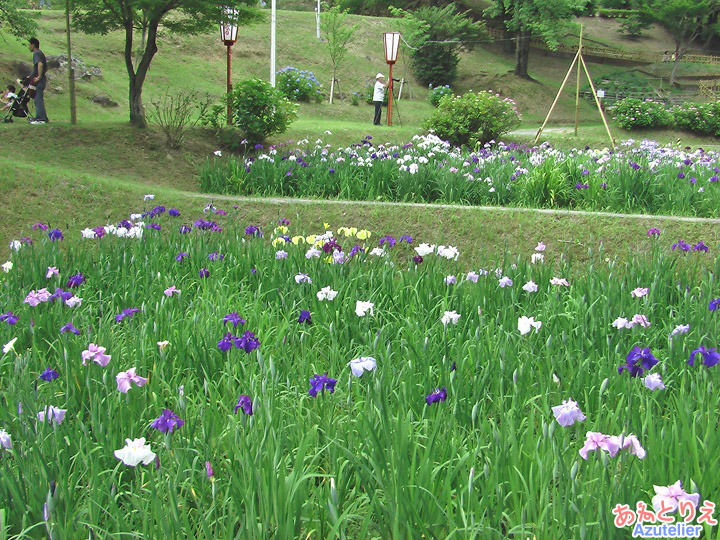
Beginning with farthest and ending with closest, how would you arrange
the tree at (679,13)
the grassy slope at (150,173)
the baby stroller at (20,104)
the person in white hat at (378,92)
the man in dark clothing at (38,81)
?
the tree at (679,13), the person in white hat at (378,92), the baby stroller at (20,104), the man in dark clothing at (38,81), the grassy slope at (150,173)

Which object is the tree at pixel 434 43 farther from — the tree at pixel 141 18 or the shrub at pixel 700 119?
the tree at pixel 141 18

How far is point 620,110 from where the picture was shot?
19266 millimetres

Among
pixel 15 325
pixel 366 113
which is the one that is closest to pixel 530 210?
pixel 15 325

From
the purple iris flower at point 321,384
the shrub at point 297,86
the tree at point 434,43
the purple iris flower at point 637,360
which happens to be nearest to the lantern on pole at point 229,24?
the shrub at point 297,86

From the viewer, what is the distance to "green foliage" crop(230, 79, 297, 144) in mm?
11508

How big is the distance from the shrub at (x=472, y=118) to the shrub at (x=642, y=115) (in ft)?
20.3

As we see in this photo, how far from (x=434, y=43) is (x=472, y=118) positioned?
40.4ft

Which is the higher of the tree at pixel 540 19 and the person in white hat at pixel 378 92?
the tree at pixel 540 19

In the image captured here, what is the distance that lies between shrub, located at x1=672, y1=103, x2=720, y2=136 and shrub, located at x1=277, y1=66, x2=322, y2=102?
11.2 meters

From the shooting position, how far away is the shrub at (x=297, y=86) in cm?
1967

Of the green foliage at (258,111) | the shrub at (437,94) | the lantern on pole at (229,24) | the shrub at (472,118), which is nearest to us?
the lantern on pole at (229,24)

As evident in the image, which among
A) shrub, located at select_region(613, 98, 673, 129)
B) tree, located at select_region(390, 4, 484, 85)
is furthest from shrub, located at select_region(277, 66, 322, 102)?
shrub, located at select_region(613, 98, 673, 129)

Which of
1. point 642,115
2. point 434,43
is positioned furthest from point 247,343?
point 434,43

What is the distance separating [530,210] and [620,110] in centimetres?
1484
